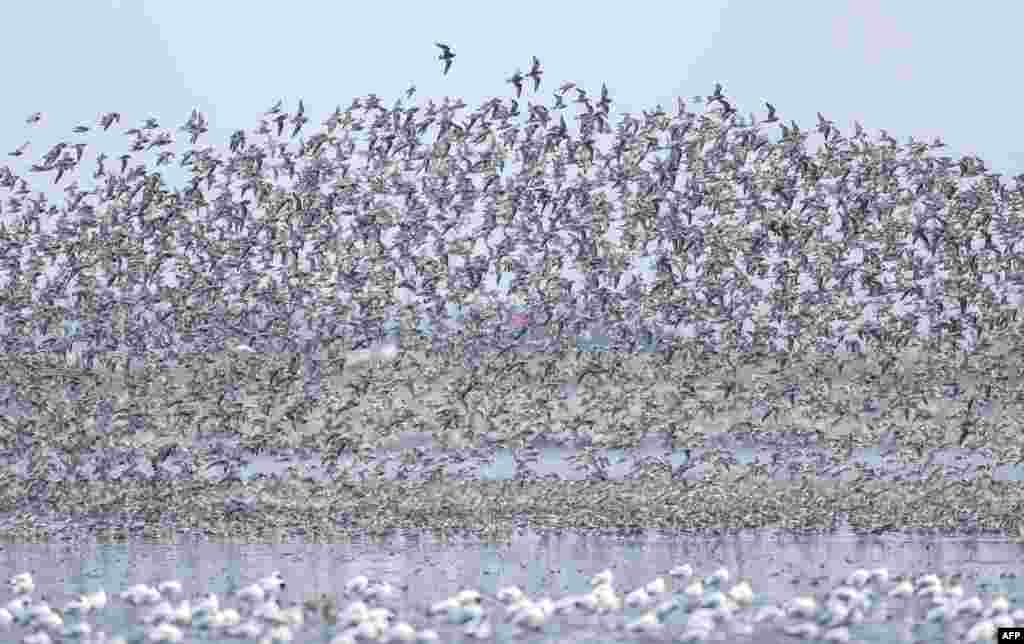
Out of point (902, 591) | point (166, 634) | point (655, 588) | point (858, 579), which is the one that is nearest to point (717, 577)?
point (655, 588)

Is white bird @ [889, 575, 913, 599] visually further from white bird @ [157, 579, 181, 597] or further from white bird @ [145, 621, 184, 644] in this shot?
white bird @ [157, 579, 181, 597]

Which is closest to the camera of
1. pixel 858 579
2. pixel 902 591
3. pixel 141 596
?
pixel 902 591

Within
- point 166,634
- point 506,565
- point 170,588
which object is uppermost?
point 506,565

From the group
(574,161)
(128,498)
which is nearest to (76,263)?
(128,498)

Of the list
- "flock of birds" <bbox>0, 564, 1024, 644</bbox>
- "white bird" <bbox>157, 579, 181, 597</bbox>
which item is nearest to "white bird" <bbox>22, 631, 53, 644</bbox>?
"flock of birds" <bbox>0, 564, 1024, 644</bbox>

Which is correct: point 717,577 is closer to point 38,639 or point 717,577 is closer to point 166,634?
point 166,634

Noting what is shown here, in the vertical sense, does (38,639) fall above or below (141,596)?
below

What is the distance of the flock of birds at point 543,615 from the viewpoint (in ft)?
125

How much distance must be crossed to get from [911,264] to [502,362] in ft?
48.7

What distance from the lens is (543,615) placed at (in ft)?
128

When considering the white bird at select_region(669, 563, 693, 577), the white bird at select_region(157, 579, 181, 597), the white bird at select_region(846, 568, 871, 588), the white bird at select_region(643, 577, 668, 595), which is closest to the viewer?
the white bird at select_region(643, 577, 668, 595)

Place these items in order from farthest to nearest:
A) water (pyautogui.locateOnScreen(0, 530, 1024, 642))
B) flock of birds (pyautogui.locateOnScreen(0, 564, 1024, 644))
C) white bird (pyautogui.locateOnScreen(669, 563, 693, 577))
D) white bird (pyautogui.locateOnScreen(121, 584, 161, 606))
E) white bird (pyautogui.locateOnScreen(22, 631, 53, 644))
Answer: white bird (pyautogui.locateOnScreen(669, 563, 693, 577)), water (pyautogui.locateOnScreen(0, 530, 1024, 642)), white bird (pyautogui.locateOnScreen(121, 584, 161, 606)), flock of birds (pyautogui.locateOnScreen(0, 564, 1024, 644)), white bird (pyautogui.locateOnScreen(22, 631, 53, 644))

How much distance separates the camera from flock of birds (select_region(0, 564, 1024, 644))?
125 feet

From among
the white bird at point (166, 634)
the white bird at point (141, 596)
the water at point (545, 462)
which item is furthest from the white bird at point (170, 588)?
the water at point (545, 462)
